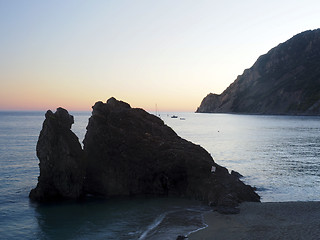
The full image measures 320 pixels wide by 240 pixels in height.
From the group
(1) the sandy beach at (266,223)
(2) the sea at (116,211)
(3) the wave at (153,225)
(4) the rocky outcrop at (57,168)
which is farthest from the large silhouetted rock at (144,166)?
(3) the wave at (153,225)

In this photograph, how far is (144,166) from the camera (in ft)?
102

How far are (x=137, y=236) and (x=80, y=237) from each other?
12.3ft

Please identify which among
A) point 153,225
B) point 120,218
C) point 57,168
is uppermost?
point 57,168

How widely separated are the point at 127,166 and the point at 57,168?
652 cm

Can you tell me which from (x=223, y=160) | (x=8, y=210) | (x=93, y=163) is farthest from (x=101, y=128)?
(x=223, y=160)

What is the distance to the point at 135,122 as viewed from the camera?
34.7m

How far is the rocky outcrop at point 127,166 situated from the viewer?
96.2ft

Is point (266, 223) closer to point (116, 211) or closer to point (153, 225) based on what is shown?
point (153, 225)

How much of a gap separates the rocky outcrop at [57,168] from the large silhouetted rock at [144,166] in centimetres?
200

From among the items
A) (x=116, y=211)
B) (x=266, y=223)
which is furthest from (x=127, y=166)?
(x=266, y=223)

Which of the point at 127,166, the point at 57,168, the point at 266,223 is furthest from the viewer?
the point at 127,166

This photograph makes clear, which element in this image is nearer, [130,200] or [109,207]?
[109,207]

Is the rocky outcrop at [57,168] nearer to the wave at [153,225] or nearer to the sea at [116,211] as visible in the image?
the sea at [116,211]

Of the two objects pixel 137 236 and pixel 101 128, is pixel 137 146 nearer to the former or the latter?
pixel 101 128
